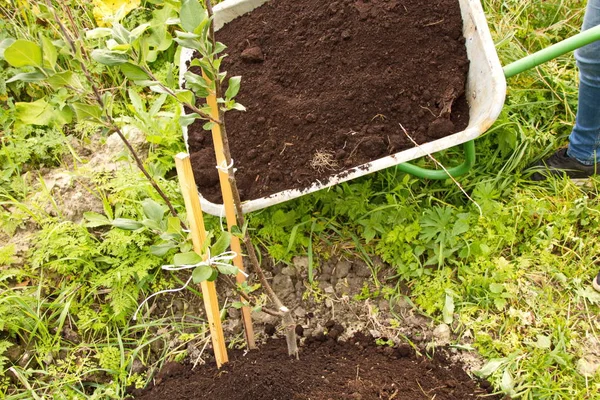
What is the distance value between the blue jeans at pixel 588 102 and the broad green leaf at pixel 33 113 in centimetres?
204

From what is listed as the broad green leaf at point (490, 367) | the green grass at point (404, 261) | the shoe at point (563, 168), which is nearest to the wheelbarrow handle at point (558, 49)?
the green grass at point (404, 261)

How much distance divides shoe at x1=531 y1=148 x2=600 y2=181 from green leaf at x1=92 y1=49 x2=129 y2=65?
2.11m

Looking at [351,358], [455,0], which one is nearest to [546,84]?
[455,0]

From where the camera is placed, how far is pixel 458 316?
2.22m

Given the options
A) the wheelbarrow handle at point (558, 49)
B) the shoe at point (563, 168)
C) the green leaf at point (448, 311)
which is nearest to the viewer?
the wheelbarrow handle at point (558, 49)

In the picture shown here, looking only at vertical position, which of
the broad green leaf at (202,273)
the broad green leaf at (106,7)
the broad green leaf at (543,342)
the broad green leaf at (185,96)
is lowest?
the broad green leaf at (543,342)

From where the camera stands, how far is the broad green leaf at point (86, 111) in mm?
1296

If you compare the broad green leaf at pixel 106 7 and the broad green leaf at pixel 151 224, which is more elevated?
the broad green leaf at pixel 106 7

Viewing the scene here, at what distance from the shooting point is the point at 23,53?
109cm

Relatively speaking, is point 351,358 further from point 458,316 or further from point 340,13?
point 340,13

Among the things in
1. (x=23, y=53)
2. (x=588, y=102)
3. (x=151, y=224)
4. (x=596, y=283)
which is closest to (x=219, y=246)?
(x=151, y=224)

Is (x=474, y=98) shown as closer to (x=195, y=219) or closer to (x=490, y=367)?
(x=490, y=367)

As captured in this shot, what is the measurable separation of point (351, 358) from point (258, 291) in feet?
1.87

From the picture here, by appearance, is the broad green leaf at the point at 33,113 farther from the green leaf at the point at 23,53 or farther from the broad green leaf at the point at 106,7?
the broad green leaf at the point at 106,7
